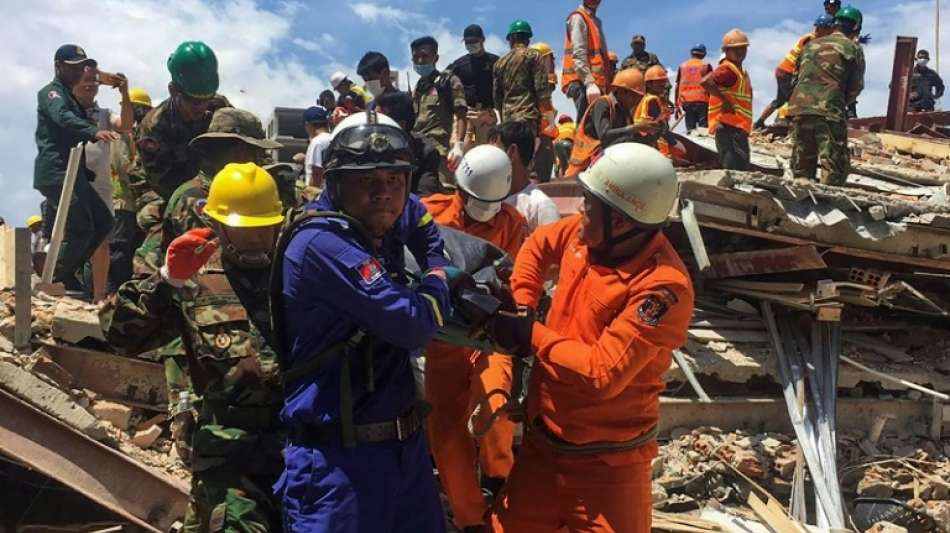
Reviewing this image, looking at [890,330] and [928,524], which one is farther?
[890,330]

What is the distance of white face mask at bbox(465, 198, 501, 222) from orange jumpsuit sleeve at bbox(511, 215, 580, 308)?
3.34ft

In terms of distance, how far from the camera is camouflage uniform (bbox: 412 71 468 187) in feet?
25.5

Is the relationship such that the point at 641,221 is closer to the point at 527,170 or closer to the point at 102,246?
the point at 527,170

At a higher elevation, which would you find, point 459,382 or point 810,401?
point 459,382

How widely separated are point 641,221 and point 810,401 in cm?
394

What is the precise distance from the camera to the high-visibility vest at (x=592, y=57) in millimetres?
8891

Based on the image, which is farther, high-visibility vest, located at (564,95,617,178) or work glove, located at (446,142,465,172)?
high-visibility vest, located at (564,95,617,178)

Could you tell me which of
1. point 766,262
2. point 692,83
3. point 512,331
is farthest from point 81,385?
point 692,83

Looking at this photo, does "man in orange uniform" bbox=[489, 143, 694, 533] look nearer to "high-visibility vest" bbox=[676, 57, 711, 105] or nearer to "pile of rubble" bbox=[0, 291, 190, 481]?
"pile of rubble" bbox=[0, 291, 190, 481]

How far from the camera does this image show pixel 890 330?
7082 millimetres

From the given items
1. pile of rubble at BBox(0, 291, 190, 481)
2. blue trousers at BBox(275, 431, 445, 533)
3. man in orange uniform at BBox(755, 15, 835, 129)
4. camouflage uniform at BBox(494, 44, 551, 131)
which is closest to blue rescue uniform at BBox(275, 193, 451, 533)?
blue trousers at BBox(275, 431, 445, 533)

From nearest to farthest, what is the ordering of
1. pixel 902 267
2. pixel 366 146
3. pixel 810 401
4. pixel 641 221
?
pixel 366 146 → pixel 641 221 → pixel 810 401 → pixel 902 267

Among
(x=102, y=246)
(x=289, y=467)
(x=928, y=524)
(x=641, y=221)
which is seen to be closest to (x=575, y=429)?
(x=641, y=221)

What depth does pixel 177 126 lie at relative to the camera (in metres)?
5.07
